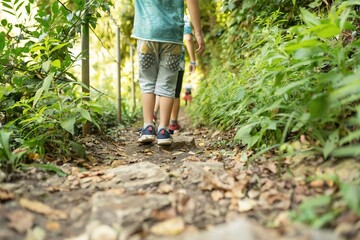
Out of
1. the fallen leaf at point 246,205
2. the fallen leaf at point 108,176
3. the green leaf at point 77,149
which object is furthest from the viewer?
the green leaf at point 77,149

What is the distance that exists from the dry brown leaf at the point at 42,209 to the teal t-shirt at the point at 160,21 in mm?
1874

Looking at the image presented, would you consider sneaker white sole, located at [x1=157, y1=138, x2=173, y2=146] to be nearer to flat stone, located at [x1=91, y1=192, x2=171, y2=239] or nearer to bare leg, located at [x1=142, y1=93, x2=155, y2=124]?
bare leg, located at [x1=142, y1=93, x2=155, y2=124]

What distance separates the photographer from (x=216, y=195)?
5.07 feet

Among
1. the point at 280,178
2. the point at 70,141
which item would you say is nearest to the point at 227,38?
the point at 70,141

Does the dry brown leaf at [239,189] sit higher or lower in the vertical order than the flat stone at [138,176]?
higher

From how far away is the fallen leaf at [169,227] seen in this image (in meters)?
1.19

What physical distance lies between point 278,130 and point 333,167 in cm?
47

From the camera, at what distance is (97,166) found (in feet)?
7.70

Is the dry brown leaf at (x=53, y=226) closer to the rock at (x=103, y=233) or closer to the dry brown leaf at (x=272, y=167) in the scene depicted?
the rock at (x=103, y=233)

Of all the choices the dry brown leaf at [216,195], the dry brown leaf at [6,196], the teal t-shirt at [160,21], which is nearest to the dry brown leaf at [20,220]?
the dry brown leaf at [6,196]

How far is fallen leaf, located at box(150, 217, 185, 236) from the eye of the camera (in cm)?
119

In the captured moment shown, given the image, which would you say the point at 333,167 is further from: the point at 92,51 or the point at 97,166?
the point at 92,51

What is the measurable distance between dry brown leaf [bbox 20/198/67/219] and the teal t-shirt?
1.87m

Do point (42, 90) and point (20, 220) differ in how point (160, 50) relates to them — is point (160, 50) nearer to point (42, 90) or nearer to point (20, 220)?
point (42, 90)
